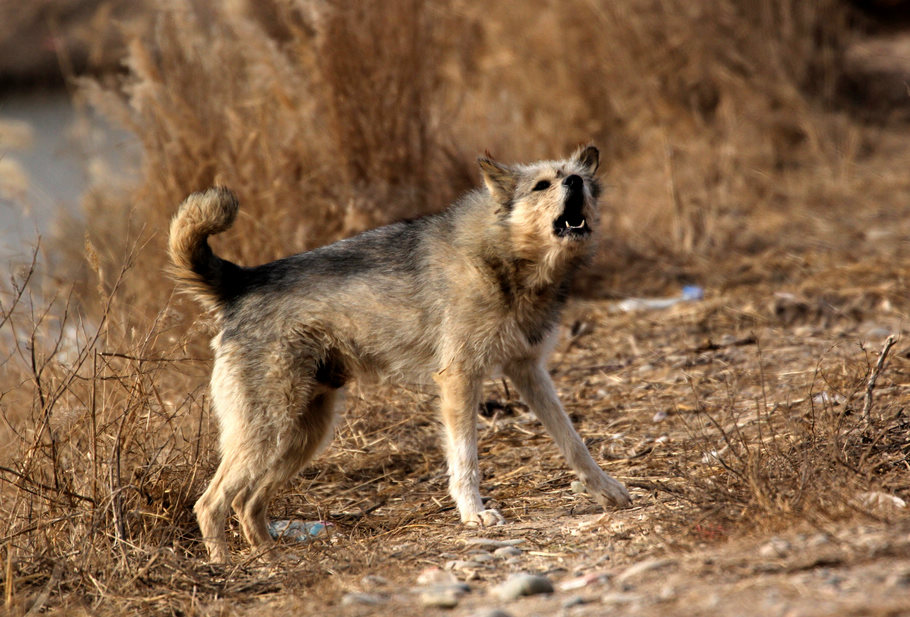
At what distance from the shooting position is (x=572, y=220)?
15.7 ft

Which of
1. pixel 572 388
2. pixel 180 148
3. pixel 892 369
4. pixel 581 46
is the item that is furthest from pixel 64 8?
pixel 892 369

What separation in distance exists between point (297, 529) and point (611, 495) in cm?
149

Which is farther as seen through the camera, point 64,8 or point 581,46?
point 64,8

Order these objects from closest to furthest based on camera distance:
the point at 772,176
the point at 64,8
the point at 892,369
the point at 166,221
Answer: the point at 892,369
the point at 166,221
the point at 772,176
the point at 64,8

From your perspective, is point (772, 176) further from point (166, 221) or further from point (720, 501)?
point (720, 501)

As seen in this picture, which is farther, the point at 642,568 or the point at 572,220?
the point at 572,220

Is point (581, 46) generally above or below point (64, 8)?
below

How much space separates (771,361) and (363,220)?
2.96 metres

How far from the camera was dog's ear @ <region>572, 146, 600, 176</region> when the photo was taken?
518cm

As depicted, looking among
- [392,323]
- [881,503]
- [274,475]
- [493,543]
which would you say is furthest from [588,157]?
[881,503]

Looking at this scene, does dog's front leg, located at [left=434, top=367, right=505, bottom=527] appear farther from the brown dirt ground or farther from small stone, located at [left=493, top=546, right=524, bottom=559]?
small stone, located at [left=493, top=546, right=524, bottom=559]

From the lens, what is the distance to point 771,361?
6137 millimetres

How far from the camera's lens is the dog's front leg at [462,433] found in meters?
4.52

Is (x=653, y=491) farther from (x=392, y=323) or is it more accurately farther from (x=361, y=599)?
(x=361, y=599)
